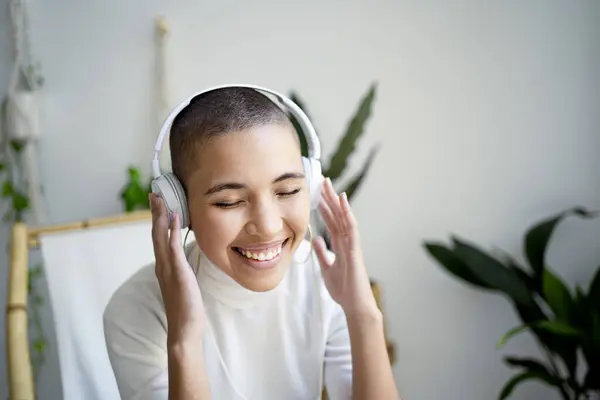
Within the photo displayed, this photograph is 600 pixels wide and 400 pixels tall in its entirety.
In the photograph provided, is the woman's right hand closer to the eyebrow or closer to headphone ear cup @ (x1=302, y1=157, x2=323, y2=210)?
the eyebrow

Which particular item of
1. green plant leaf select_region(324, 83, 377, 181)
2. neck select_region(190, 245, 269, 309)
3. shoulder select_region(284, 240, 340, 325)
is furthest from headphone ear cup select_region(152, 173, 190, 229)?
green plant leaf select_region(324, 83, 377, 181)

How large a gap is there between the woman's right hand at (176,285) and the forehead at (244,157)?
8 centimetres

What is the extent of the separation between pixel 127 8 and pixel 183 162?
1.35 m

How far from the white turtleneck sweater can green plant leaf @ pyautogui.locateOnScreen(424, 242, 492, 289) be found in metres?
0.90

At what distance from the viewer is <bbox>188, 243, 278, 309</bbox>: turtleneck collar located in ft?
3.26

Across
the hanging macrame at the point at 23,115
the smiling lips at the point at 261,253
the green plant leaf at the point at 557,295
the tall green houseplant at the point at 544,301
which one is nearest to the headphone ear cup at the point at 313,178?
the smiling lips at the point at 261,253

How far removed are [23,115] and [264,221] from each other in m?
1.40

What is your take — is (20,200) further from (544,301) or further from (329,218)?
(544,301)

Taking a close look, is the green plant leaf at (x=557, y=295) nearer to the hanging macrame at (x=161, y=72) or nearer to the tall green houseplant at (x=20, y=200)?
the hanging macrame at (x=161, y=72)

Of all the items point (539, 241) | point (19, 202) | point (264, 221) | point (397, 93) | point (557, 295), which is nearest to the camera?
point (264, 221)

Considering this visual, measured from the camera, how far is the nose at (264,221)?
0.84 meters

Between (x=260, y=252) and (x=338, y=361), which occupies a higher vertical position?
(x=260, y=252)

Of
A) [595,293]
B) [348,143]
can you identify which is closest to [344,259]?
[348,143]

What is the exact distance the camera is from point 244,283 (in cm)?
90
